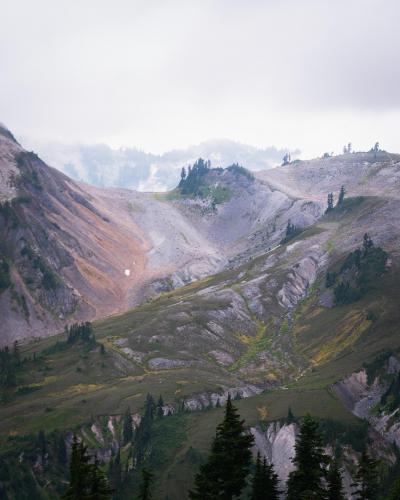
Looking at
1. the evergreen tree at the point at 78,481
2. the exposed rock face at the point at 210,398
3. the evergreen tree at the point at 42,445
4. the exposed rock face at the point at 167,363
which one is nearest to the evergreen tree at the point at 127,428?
the exposed rock face at the point at 210,398

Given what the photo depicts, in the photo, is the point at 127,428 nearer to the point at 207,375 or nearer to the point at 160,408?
the point at 160,408

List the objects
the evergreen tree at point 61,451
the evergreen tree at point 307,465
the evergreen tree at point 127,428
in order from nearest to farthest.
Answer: the evergreen tree at point 307,465 → the evergreen tree at point 61,451 → the evergreen tree at point 127,428

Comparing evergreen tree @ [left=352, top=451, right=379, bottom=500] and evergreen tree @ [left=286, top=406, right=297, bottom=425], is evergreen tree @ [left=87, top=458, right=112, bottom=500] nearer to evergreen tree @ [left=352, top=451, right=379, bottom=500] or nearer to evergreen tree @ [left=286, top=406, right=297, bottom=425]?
evergreen tree @ [left=352, top=451, right=379, bottom=500]

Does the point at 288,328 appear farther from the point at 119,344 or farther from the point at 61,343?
the point at 61,343

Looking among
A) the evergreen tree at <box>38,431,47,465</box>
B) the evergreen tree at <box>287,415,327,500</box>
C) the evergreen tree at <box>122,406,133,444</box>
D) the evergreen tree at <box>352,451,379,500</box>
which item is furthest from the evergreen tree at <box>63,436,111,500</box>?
the evergreen tree at <box>122,406,133,444</box>

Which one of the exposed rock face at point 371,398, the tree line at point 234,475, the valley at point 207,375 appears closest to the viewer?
the tree line at point 234,475

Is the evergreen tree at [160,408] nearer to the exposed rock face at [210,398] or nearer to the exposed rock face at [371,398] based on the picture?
the exposed rock face at [210,398]

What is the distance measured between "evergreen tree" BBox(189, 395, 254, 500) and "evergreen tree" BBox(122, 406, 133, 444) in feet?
302

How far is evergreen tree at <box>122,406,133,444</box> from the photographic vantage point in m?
127

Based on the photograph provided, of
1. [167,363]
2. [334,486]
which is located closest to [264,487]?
[334,486]

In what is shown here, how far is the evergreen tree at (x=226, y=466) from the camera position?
39875mm

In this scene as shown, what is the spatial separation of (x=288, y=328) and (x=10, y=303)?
320 ft

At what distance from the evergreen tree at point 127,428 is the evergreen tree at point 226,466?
9203 cm

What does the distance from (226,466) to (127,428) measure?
308 ft
